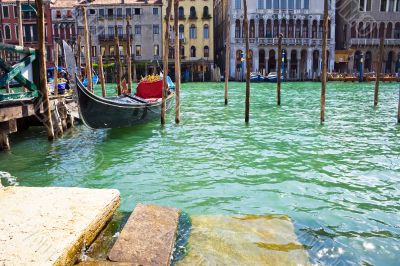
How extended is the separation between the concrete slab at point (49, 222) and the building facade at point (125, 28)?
3342cm

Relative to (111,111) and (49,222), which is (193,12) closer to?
(111,111)

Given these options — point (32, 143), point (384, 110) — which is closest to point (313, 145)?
point (32, 143)

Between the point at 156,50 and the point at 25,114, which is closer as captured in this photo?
the point at 25,114

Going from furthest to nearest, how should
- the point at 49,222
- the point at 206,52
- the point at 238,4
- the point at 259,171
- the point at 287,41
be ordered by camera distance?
the point at 206,52, the point at 287,41, the point at 238,4, the point at 259,171, the point at 49,222

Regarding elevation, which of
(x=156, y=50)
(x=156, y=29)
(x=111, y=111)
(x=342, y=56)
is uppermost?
(x=156, y=29)

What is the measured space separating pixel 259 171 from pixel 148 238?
332 centimetres

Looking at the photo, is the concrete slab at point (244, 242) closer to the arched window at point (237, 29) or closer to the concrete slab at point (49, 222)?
the concrete slab at point (49, 222)

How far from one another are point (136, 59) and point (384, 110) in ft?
88.6

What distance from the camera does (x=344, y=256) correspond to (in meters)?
3.29

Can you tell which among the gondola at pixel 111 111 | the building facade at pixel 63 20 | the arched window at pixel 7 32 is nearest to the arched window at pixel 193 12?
the building facade at pixel 63 20

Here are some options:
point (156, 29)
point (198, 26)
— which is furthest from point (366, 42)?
point (156, 29)

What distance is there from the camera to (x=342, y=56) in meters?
38.1

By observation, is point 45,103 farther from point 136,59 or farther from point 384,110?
point 136,59

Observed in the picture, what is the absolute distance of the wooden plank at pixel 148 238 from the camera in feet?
8.57
